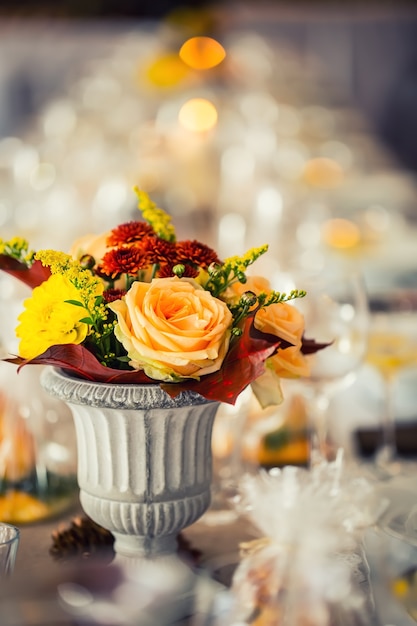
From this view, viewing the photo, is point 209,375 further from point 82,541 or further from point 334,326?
point 334,326

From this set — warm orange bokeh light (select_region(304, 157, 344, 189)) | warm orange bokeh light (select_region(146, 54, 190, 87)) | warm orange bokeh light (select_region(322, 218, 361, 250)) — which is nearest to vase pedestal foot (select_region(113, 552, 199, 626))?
warm orange bokeh light (select_region(322, 218, 361, 250))

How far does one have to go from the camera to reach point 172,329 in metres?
0.85

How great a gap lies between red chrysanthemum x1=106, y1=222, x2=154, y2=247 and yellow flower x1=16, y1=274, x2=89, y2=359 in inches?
3.2

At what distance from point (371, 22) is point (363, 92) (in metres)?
0.50

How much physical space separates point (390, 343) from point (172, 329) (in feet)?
3.24

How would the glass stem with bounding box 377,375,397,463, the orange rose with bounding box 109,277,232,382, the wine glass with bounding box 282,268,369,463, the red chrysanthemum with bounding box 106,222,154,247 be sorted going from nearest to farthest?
the orange rose with bounding box 109,277,232,382 → the red chrysanthemum with bounding box 106,222,154,247 → the wine glass with bounding box 282,268,369,463 → the glass stem with bounding box 377,375,397,463

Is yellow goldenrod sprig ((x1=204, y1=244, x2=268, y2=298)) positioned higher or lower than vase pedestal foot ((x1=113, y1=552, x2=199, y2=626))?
higher

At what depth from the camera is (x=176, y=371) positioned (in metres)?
0.87

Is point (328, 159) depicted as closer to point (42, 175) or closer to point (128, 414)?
point (42, 175)

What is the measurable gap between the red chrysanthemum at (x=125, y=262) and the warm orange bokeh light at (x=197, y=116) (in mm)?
3009

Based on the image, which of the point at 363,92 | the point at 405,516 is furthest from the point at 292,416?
the point at 363,92

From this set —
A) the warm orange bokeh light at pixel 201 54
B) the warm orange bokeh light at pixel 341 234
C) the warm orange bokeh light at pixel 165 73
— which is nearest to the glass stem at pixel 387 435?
the warm orange bokeh light at pixel 341 234

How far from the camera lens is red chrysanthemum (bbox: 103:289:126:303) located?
907mm

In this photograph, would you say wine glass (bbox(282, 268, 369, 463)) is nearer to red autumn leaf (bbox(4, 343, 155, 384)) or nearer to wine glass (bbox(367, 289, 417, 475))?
wine glass (bbox(367, 289, 417, 475))
